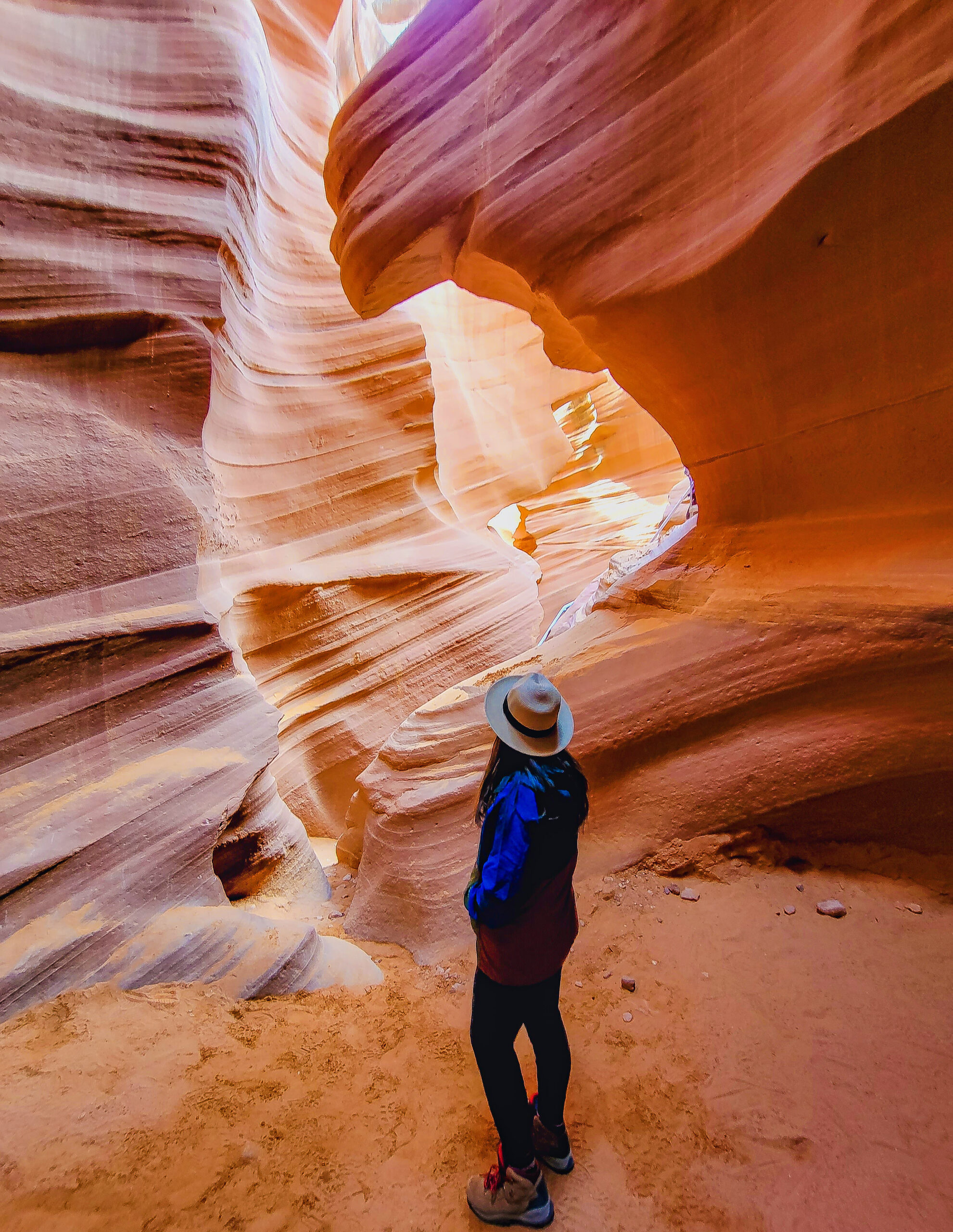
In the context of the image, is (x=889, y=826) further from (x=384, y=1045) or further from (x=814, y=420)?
(x=384, y=1045)

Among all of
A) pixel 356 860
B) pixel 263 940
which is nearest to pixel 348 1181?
pixel 263 940

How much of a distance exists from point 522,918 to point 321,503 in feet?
18.5

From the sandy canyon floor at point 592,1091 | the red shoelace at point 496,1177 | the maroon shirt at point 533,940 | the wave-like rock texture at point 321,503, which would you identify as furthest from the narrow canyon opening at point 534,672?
the wave-like rock texture at point 321,503

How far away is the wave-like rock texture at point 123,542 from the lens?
2586 millimetres

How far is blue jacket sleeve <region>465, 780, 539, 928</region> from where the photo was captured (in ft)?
4.43

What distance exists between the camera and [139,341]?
362 centimetres

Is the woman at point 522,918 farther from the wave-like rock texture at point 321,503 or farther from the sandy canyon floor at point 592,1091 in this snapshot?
the wave-like rock texture at point 321,503

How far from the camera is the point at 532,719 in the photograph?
4.78 ft

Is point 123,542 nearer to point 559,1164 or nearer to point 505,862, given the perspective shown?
point 505,862

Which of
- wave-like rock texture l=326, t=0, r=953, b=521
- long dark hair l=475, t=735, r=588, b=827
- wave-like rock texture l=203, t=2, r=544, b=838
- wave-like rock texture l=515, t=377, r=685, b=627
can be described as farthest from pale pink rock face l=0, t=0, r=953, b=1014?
wave-like rock texture l=515, t=377, r=685, b=627

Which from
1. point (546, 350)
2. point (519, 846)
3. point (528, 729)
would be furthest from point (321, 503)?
point (519, 846)

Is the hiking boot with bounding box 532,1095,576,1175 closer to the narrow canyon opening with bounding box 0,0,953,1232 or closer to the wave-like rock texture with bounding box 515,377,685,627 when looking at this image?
the narrow canyon opening with bounding box 0,0,953,1232

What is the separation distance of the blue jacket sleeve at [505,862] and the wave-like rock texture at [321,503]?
12.4 ft

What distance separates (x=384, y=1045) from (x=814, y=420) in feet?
10.4
